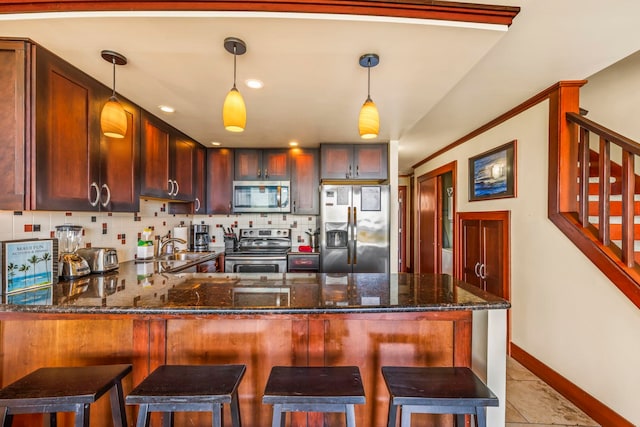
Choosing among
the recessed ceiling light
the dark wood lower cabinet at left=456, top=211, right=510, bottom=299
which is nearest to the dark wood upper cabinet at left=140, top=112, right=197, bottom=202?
the recessed ceiling light

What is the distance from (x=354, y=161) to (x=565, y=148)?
6.50 feet

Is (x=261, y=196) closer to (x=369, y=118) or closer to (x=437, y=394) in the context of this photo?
(x=369, y=118)

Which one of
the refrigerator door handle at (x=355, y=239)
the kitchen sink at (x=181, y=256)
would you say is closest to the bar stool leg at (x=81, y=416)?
the kitchen sink at (x=181, y=256)

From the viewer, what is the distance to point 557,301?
2.23 meters

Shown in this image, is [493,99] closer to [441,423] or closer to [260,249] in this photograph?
[441,423]

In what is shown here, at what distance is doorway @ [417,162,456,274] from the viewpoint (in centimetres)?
427

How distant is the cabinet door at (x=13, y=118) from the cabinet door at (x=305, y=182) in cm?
255

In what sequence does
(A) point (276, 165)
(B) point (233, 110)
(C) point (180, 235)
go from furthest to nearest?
(A) point (276, 165), (C) point (180, 235), (B) point (233, 110)

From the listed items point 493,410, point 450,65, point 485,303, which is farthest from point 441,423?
point 450,65

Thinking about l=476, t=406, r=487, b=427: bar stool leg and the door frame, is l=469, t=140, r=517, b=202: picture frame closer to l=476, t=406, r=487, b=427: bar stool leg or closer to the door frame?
the door frame

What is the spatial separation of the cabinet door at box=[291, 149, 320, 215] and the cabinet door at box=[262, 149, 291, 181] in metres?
0.09

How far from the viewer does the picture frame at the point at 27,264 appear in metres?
1.44

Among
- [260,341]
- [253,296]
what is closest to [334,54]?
[253,296]

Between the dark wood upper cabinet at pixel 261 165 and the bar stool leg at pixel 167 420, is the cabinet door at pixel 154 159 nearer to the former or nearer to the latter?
the dark wood upper cabinet at pixel 261 165
